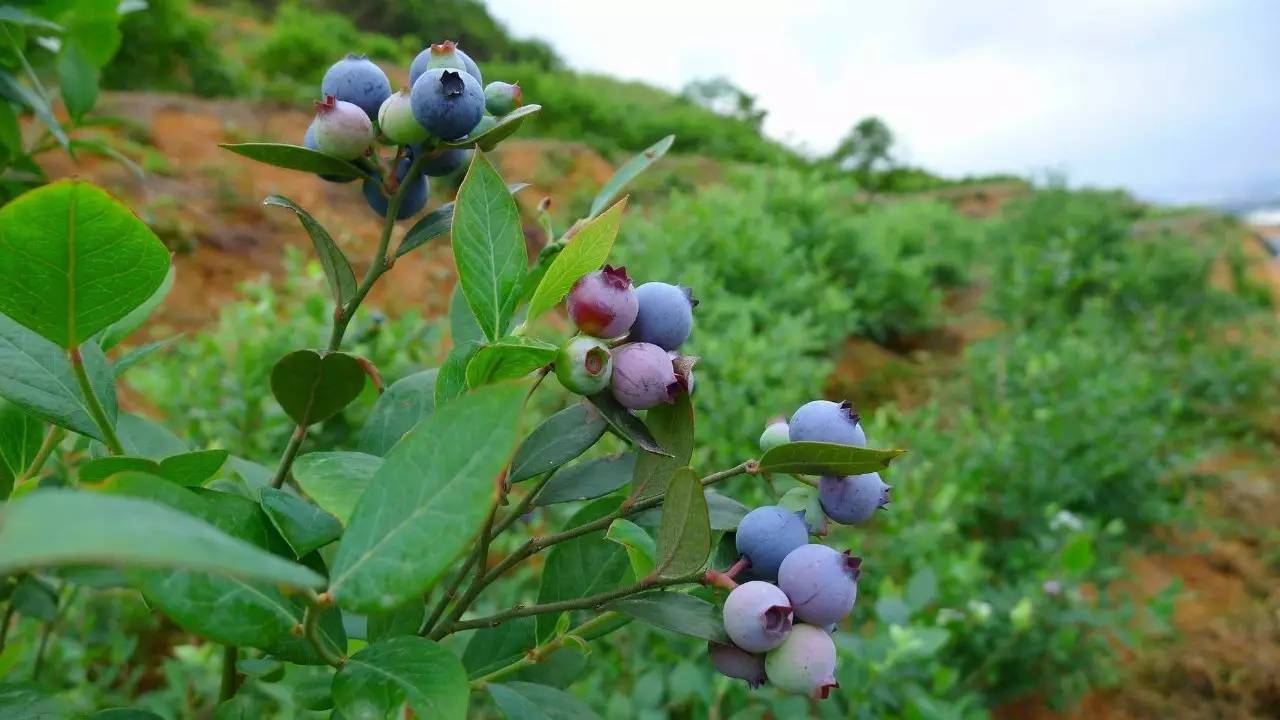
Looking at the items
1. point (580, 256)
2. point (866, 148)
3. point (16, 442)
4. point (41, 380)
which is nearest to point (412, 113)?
point (580, 256)

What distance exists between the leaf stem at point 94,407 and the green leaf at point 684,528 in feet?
0.88

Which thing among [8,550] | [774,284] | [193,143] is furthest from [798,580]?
[193,143]

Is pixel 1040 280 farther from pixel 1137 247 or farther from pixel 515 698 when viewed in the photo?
pixel 515 698

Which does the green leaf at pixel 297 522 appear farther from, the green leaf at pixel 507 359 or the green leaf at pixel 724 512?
the green leaf at pixel 724 512

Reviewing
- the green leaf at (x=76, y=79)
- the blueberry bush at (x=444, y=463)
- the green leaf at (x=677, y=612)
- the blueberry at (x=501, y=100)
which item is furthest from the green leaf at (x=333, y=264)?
the green leaf at (x=76, y=79)

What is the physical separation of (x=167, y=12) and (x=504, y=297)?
24.2 ft

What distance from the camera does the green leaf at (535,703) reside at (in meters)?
0.41

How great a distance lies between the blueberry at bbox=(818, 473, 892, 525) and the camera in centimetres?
39

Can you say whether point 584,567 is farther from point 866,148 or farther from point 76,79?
point 866,148

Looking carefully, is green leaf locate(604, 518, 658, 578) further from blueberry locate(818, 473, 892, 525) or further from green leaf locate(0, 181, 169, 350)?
green leaf locate(0, 181, 169, 350)

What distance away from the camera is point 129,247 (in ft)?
1.06

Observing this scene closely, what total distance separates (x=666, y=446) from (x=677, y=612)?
76mm

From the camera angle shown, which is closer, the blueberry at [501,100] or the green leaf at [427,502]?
the green leaf at [427,502]

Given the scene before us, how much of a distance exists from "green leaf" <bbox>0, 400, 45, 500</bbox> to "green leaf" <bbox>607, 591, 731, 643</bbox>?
0.38 metres
